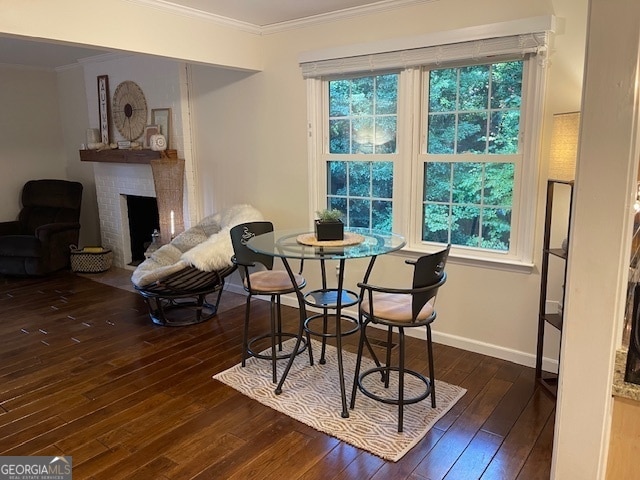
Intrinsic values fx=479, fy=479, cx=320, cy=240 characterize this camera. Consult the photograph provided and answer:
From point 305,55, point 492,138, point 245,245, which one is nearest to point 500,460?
point 245,245

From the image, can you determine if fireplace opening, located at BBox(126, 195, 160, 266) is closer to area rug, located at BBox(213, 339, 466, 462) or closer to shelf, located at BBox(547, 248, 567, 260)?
area rug, located at BBox(213, 339, 466, 462)

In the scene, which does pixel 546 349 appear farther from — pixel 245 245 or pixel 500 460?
pixel 245 245

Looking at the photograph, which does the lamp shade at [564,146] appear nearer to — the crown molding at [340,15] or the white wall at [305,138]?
the white wall at [305,138]

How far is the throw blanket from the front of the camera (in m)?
3.59

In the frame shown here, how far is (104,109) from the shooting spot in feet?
17.8

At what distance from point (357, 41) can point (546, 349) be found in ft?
8.11

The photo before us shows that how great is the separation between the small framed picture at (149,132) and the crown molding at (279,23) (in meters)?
1.59

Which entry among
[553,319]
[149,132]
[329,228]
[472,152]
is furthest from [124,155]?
[553,319]

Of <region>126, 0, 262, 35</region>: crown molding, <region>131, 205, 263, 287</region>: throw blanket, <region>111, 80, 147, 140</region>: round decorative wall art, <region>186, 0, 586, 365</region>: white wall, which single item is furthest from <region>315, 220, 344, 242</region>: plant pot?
<region>111, 80, 147, 140</region>: round decorative wall art

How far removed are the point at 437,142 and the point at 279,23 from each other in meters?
1.64

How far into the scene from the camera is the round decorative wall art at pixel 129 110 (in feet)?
16.7

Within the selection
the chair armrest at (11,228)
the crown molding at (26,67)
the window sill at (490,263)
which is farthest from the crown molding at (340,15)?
the chair armrest at (11,228)

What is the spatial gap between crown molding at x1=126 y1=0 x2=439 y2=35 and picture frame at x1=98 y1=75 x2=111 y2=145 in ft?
7.50

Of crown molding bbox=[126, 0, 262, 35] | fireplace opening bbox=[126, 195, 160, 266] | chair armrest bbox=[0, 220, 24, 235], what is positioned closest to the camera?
crown molding bbox=[126, 0, 262, 35]
